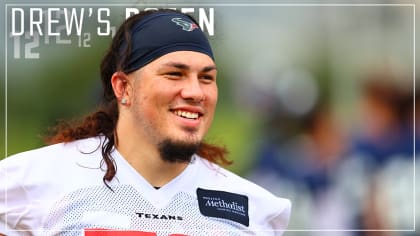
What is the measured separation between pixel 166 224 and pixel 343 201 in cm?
54

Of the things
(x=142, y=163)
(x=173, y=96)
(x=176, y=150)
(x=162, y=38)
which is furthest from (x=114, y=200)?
(x=162, y=38)

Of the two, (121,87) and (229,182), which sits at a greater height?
(121,87)

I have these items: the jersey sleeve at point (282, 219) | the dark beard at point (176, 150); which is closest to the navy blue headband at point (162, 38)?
the dark beard at point (176, 150)

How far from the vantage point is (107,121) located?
6.10 ft

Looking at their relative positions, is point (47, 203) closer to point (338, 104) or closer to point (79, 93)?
point (79, 93)

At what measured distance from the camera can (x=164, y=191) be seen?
70.9 inches

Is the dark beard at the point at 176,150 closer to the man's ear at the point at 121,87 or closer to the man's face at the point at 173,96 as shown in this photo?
the man's face at the point at 173,96

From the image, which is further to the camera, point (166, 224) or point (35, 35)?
point (35, 35)

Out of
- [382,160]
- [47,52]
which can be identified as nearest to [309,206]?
[382,160]

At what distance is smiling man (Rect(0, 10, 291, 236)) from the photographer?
5.62 feet

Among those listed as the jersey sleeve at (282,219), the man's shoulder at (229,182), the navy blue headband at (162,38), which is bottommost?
the jersey sleeve at (282,219)

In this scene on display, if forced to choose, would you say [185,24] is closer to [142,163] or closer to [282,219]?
[142,163]

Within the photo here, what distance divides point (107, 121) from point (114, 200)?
235mm

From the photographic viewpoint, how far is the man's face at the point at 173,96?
1.70m
